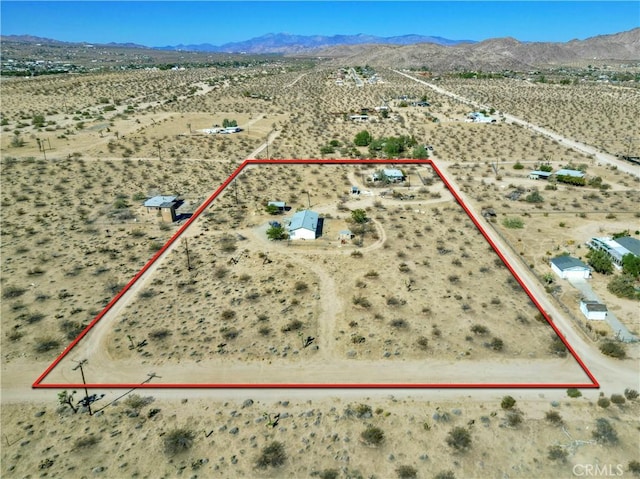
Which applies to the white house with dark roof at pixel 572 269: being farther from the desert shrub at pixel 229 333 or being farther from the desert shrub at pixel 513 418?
the desert shrub at pixel 229 333

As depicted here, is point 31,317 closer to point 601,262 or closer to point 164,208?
point 164,208

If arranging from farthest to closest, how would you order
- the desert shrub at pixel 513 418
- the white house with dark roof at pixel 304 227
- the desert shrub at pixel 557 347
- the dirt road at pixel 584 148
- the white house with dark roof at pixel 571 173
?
1. the dirt road at pixel 584 148
2. the white house with dark roof at pixel 571 173
3. the white house with dark roof at pixel 304 227
4. the desert shrub at pixel 557 347
5. the desert shrub at pixel 513 418

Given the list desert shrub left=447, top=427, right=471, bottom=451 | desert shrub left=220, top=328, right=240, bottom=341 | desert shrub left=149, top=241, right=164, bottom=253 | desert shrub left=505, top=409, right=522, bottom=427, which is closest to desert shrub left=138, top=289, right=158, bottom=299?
desert shrub left=149, top=241, right=164, bottom=253

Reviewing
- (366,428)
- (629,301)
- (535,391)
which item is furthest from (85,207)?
(629,301)

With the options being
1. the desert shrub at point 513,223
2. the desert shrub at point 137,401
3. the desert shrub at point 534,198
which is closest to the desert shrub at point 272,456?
the desert shrub at point 137,401

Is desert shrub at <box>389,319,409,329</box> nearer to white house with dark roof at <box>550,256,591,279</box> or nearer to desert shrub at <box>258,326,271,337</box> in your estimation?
desert shrub at <box>258,326,271,337</box>
